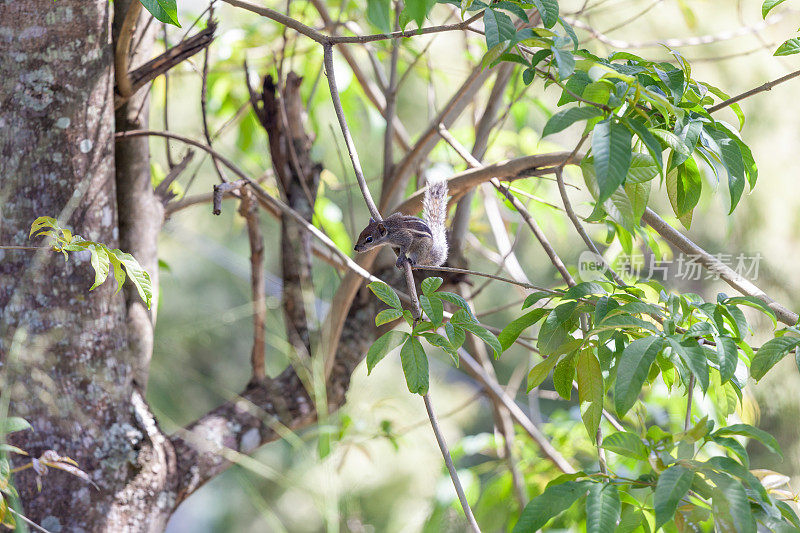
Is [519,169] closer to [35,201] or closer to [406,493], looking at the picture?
[35,201]

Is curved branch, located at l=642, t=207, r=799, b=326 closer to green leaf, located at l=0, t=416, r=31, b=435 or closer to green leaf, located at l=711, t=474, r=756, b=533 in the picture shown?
green leaf, located at l=711, t=474, r=756, b=533

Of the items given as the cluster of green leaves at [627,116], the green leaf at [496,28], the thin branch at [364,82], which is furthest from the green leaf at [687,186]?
the thin branch at [364,82]

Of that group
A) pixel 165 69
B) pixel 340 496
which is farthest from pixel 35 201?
pixel 340 496

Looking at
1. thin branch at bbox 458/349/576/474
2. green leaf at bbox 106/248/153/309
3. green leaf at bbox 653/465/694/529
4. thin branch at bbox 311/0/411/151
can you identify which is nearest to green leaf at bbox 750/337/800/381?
green leaf at bbox 653/465/694/529

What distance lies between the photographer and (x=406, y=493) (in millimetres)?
2947

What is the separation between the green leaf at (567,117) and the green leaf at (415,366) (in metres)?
0.21

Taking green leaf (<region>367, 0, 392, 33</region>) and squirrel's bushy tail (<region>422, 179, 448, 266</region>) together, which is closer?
green leaf (<region>367, 0, 392, 33</region>)

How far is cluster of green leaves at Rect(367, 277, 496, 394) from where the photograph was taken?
551 mm

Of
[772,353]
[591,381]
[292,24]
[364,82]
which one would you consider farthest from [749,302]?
[364,82]

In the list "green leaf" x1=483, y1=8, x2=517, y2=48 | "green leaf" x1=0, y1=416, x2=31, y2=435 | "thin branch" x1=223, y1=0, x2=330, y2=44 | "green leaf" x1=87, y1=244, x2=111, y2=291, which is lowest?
"green leaf" x1=0, y1=416, x2=31, y2=435

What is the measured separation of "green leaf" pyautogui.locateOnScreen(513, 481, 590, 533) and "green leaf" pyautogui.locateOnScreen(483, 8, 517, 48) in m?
0.39

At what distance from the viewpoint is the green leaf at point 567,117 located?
0.49m

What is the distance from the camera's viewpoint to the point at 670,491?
1.60 ft

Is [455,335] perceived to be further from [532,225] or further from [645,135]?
[532,225]
